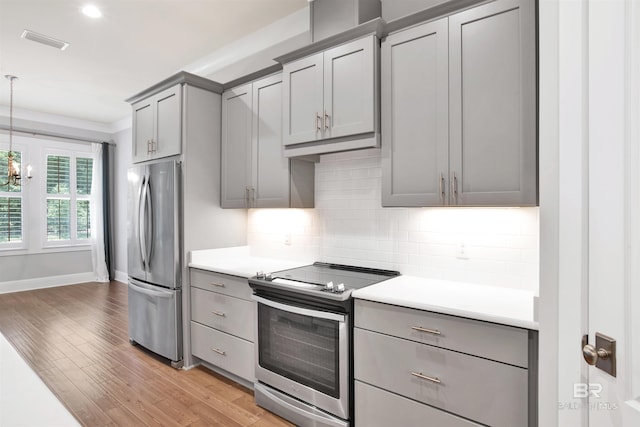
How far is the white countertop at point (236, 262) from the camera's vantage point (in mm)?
2730

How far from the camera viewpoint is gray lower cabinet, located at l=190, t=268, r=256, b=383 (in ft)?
8.57

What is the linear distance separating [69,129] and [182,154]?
484 centimetres

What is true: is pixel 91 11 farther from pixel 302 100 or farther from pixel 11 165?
pixel 11 165

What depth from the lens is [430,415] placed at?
1.73m

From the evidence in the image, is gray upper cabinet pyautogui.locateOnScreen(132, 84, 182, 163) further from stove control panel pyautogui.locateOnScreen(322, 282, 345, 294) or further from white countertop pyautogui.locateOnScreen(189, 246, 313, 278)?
stove control panel pyautogui.locateOnScreen(322, 282, 345, 294)

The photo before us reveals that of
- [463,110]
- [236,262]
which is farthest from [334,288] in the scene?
[236,262]

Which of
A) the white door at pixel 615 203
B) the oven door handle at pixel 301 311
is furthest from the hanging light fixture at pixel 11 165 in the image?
the white door at pixel 615 203

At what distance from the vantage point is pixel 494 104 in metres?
1.79

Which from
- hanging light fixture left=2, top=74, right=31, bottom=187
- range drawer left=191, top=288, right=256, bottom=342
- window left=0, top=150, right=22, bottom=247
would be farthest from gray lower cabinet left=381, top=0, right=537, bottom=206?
window left=0, top=150, right=22, bottom=247

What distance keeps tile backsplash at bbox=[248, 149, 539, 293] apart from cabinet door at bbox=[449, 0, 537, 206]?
0.34 meters

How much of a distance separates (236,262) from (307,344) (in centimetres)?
125

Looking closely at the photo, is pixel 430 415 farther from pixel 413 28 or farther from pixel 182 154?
pixel 182 154

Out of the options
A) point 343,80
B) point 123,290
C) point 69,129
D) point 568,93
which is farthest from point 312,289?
point 69,129

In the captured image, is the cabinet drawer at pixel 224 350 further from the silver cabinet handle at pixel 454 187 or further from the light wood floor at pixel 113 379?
the silver cabinet handle at pixel 454 187
